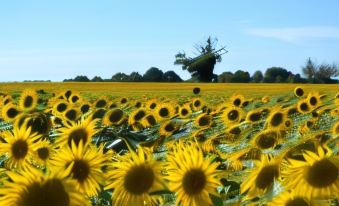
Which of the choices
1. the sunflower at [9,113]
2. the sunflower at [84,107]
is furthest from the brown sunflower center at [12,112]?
the sunflower at [84,107]

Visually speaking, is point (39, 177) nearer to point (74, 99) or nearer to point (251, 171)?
point (251, 171)

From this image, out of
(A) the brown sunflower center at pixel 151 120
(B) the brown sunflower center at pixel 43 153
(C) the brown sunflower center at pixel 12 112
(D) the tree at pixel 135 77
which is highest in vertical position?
(B) the brown sunflower center at pixel 43 153

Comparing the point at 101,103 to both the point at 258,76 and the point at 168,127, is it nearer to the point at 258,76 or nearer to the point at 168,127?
the point at 168,127

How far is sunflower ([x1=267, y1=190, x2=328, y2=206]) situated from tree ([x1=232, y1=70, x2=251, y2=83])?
60248 mm

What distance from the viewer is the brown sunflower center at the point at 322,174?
198 centimetres

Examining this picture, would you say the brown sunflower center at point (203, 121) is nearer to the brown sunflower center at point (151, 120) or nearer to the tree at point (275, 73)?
the brown sunflower center at point (151, 120)

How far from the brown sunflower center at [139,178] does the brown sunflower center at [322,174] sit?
486 mm

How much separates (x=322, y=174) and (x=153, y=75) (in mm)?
63909

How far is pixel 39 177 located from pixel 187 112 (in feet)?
20.2

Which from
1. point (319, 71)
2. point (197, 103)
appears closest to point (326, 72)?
point (319, 71)

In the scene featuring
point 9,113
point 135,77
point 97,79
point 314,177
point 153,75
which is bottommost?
point 97,79

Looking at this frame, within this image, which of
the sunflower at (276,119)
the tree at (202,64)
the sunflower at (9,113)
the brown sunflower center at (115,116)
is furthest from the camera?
the tree at (202,64)

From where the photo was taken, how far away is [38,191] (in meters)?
1.78

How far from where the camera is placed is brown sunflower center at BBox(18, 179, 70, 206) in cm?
177
